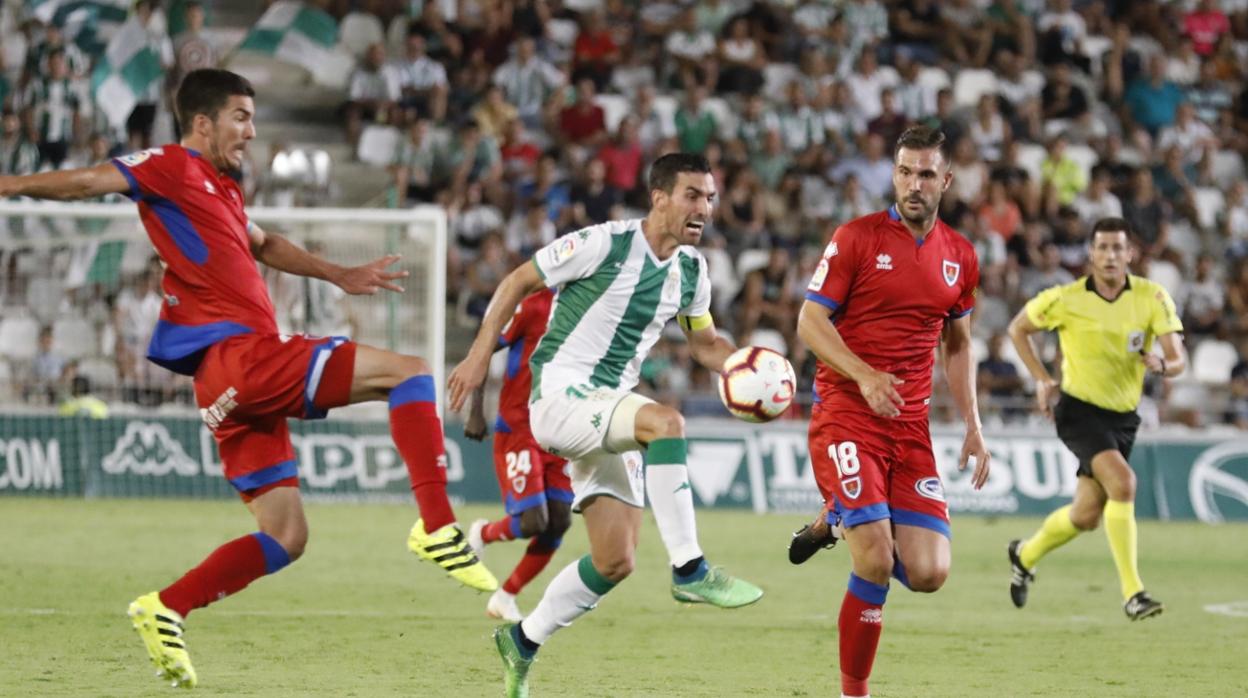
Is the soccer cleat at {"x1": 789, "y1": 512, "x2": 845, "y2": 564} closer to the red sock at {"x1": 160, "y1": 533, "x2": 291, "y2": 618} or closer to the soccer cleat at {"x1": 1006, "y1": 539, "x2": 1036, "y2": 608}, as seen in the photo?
the red sock at {"x1": 160, "y1": 533, "x2": 291, "y2": 618}

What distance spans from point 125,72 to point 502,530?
1190 centimetres

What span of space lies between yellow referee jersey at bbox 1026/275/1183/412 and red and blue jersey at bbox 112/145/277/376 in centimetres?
639

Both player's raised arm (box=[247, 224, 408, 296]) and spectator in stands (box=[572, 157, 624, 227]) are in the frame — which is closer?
player's raised arm (box=[247, 224, 408, 296])

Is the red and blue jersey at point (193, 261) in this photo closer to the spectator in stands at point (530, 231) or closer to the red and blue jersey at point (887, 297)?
the red and blue jersey at point (887, 297)

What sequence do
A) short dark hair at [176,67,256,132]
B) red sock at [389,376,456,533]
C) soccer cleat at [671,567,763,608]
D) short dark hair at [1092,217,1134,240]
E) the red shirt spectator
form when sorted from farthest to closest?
1. the red shirt spectator
2. short dark hair at [1092,217,1134,240]
3. short dark hair at [176,67,256,132]
4. red sock at [389,376,456,533]
5. soccer cleat at [671,567,763,608]

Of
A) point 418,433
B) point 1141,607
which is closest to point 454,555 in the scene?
point 418,433

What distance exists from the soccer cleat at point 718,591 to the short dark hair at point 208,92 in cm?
284

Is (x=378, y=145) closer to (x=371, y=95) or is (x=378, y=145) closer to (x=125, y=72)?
(x=371, y=95)

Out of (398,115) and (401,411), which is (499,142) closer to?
(398,115)

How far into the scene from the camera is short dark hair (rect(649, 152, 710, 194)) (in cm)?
804

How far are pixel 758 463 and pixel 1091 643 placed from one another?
9.00 metres

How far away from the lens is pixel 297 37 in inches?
910

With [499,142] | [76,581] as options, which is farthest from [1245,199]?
[76,581]

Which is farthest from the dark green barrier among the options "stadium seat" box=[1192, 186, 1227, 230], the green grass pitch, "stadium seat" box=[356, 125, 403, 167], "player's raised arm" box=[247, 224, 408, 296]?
"player's raised arm" box=[247, 224, 408, 296]
